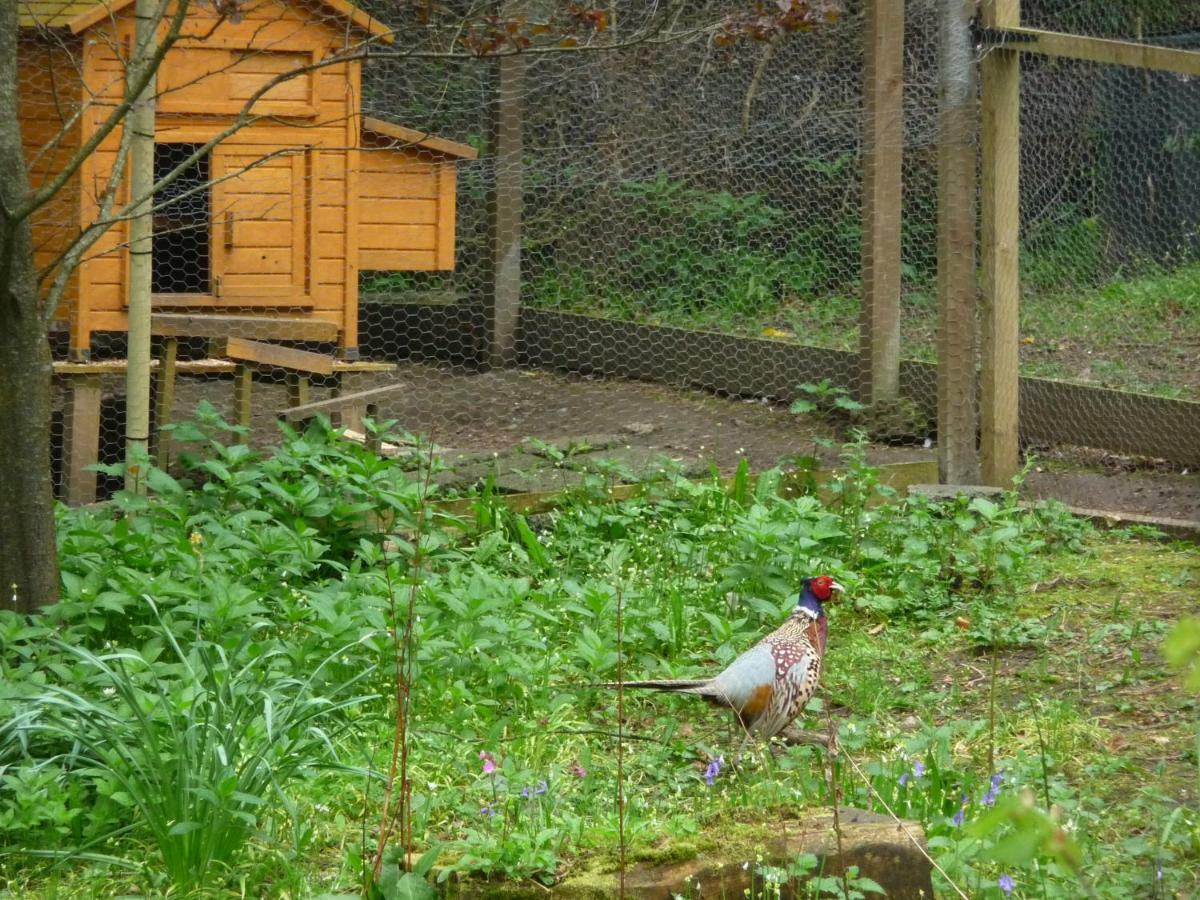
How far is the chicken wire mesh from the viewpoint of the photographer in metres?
5.92

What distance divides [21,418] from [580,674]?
60.1 inches

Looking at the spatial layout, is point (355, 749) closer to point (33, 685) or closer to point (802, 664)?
point (33, 685)

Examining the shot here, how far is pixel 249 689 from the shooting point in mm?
2926

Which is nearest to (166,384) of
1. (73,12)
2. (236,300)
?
(236,300)

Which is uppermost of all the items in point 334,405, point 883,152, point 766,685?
point 883,152

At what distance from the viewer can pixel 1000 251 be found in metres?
6.31

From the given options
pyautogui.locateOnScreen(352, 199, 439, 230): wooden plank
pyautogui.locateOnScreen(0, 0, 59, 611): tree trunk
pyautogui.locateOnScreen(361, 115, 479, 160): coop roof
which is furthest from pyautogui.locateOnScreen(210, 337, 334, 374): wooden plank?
pyautogui.locateOnScreen(0, 0, 59, 611): tree trunk

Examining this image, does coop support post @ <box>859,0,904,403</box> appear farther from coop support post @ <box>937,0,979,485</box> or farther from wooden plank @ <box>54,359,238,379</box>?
wooden plank @ <box>54,359,238,379</box>

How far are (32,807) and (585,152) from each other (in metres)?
5.83

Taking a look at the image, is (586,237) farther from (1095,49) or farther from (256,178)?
(1095,49)

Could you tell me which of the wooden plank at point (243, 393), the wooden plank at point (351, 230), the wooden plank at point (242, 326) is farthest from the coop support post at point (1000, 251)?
the wooden plank at point (243, 393)

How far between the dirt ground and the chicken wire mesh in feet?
0.10

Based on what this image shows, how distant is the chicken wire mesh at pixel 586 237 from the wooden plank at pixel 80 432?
0.01 m

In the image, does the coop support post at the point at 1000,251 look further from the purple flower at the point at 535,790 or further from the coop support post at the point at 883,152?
the purple flower at the point at 535,790
